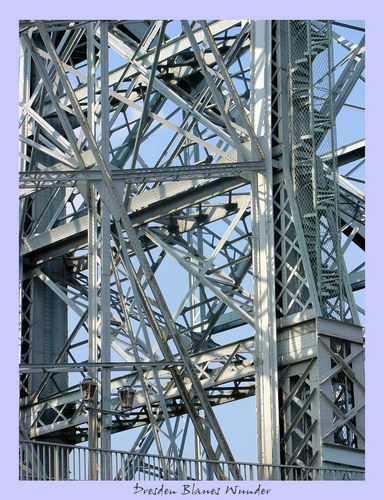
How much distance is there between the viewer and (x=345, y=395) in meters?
28.8

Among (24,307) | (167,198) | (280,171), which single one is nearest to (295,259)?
(280,171)

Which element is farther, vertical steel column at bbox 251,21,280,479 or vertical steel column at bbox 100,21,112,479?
vertical steel column at bbox 100,21,112,479

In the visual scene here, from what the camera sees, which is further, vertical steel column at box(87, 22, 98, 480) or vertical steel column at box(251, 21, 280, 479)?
vertical steel column at box(87, 22, 98, 480)

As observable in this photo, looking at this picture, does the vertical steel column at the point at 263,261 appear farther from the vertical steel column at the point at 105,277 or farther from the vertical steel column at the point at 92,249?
the vertical steel column at the point at 92,249

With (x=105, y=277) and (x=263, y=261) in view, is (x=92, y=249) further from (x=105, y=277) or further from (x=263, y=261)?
(x=263, y=261)

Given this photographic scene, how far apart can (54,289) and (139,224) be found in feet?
10.3

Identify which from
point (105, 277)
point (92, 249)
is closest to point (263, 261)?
point (105, 277)

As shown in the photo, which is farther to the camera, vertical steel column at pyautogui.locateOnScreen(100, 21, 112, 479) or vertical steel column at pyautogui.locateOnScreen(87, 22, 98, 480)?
vertical steel column at pyautogui.locateOnScreen(87, 22, 98, 480)

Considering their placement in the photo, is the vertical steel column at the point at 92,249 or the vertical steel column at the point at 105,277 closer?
the vertical steel column at the point at 105,277

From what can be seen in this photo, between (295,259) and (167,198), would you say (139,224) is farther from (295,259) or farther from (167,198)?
(295,259)

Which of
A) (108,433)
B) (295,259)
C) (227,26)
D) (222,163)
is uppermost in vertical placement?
(227,26)

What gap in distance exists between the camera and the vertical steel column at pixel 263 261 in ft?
94.7

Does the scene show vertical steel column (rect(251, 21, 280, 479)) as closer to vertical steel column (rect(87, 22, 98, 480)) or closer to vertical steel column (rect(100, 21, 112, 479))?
vertical steel column (rect(100, 21, 112, 479))

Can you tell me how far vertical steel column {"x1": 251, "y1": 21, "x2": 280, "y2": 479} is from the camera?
28.9 metres
